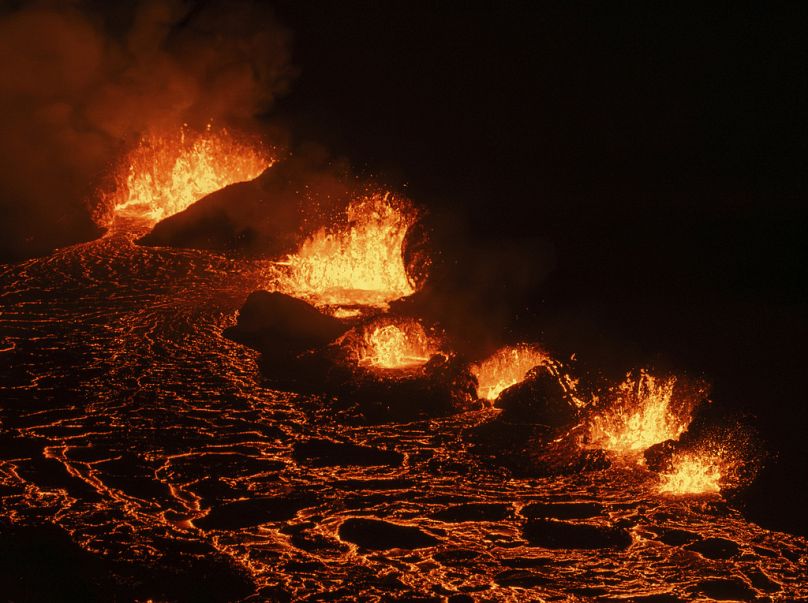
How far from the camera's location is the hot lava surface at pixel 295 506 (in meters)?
4.82

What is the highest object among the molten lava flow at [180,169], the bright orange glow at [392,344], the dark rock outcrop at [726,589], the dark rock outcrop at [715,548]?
the molten lava flow at [180,169]

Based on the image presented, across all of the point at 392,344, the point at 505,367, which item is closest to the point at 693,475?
the point at 505,367

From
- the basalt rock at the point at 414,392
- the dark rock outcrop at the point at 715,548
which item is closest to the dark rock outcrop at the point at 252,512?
the basalt rock at the point at 414,392

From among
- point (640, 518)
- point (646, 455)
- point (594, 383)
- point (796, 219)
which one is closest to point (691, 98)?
point (796, 219)

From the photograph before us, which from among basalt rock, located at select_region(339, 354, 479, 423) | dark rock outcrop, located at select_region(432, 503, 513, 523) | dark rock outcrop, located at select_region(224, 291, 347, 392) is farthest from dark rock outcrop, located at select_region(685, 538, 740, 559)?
dark rock outcrop, located at select_region(224, 291, 347, 392)

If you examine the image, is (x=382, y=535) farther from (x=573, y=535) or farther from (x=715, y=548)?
(x=715, y=548)

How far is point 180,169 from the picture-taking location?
12039 mm

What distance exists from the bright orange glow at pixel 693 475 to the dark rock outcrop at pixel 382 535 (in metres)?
1.67

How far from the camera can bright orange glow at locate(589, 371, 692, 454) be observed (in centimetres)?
656

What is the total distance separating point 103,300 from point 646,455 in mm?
5425

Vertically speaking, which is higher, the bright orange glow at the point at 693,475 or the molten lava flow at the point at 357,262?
the molten lava flow at the point at 357,262

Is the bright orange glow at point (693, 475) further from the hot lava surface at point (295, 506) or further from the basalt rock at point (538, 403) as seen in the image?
the basalt rock at point (538, 403)

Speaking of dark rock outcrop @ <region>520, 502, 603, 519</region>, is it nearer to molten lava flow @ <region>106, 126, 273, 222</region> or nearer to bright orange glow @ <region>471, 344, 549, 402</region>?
bright orange glow @ <region>471, 344, 549, 402</region>

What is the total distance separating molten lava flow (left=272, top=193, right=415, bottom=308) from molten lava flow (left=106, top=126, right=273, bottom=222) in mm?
2314
